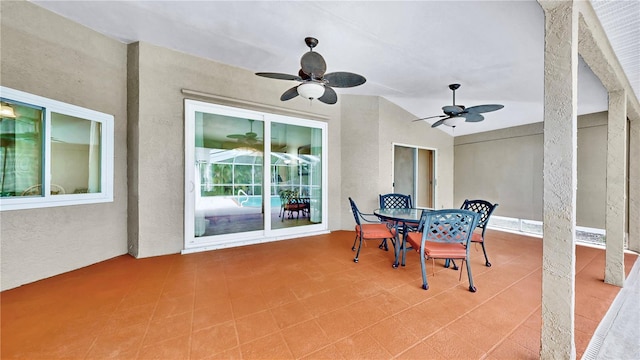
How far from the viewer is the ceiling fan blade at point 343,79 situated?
2.64 meters

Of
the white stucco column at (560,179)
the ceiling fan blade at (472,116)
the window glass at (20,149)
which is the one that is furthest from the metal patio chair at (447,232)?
the window glass at (20,149)

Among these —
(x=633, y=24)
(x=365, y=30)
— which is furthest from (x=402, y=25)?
(x=633, y=24)

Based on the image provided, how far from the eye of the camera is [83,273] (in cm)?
269

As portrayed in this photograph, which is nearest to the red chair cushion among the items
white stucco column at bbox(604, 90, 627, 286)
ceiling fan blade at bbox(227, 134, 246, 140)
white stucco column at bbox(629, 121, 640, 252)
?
white stucco column at bbox(604, 90, 627, 286)

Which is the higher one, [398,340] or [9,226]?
[9,226]

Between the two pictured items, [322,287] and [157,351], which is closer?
[157,351]

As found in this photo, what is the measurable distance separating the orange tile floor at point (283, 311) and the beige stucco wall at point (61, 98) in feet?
0.76

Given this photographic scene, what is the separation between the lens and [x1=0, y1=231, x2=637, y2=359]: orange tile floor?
61.1 inches

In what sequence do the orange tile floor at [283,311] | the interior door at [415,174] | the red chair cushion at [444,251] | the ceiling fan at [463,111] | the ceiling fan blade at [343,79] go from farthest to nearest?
1. the interior door at [415,174]
2. the ceiling fan at [463,111]
3. the ceiling fan blade at [343,79]
4. the red chair cushion at [444,251]
5. the orange tile floor at [283,311]

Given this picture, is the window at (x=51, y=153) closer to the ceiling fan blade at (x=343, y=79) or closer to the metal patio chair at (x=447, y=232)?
the ceiling fan blade at (x=343, y=79)

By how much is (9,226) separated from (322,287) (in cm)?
320

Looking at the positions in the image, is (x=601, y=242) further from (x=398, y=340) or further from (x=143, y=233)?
(x=143, y=233)

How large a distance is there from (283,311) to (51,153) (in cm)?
316

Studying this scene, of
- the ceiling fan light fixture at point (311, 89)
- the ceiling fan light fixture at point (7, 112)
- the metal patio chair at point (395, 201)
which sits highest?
the ceiling fan light fixture at point (311, 89)
